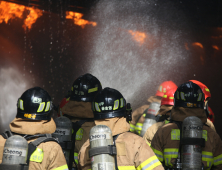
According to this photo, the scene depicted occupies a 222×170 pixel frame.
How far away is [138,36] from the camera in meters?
11.9

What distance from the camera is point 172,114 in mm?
4234

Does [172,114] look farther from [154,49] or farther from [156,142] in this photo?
[154,49]

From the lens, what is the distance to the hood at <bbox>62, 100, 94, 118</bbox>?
14.5 ft

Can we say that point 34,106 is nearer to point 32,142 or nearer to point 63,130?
point 32,142

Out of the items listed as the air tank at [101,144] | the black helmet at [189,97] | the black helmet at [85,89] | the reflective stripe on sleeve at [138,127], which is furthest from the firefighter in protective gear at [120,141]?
the reflective stripe on sleeve at [138,127]

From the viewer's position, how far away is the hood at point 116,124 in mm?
3152

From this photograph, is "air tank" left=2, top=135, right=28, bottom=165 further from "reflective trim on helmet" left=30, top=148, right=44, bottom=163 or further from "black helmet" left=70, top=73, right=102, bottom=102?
"black helmet" left=70, top=73, right=102, bottom=102

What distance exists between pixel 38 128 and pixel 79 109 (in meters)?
1.46

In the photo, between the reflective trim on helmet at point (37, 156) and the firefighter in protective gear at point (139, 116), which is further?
the firefighter in protective gear at point (139, 116)

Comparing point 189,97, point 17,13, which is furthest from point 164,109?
point 17,13

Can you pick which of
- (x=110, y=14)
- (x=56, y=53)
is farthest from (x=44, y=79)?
(x=110, y=14)

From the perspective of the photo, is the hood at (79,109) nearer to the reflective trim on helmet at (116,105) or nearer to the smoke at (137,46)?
the reflective trim on helmet at (116,105)

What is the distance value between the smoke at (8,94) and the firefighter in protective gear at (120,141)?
7078 mm

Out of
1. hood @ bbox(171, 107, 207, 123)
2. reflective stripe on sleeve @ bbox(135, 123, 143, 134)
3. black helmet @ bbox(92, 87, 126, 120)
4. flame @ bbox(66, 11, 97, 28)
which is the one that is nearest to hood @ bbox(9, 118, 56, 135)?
black helmet @ bbox(92, 87, 126, 120)
